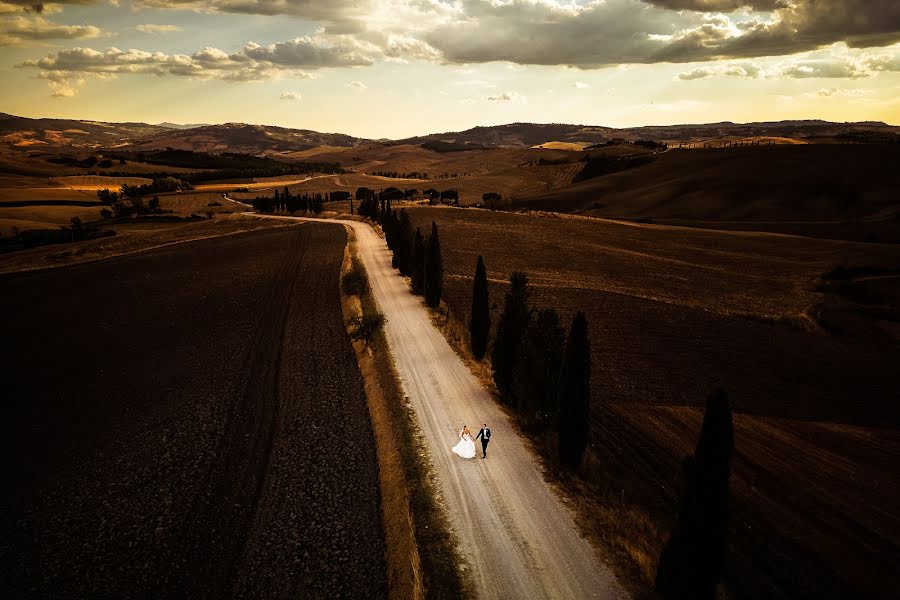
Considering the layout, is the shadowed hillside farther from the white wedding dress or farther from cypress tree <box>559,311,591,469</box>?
the white wedding dress

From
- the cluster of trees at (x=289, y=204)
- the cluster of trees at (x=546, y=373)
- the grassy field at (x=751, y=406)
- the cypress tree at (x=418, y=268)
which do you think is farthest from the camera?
the cluster of trees at (x=289, y=204)

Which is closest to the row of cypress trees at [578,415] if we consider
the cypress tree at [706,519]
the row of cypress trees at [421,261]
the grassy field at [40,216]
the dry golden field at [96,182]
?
the cypress tree at [706,519]

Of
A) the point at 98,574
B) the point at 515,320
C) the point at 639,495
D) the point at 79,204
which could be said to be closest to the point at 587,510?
the point at 639,495

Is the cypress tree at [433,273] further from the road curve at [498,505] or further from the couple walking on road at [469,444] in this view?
the couple walking on road at [469,444]

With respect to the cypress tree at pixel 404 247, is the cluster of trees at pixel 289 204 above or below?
above

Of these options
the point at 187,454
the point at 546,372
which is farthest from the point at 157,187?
the point at 546,372

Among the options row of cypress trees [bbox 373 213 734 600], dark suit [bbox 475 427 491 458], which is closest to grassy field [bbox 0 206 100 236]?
row of cypress trees [bbox 373 213 734 600]

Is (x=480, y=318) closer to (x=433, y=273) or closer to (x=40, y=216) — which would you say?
(x=433, y=273)
